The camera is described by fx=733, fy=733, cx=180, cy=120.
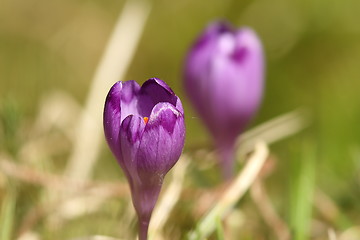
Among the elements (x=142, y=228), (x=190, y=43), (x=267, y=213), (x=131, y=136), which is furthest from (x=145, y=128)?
(x=190, y=43)

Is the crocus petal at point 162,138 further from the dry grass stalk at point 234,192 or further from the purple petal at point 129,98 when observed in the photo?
the dry grass stalk at point 234,192

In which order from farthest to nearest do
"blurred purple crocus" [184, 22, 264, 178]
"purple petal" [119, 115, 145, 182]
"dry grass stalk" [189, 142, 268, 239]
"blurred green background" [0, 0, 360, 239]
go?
1. "blurred green background" [0, 0, 360, 239]
2. "blurred purple crocus" [184, 22, 264, 178]
3. "dry grass stalk" [189, 142, 268, 239]
4. "purple petal" [119, 115, 145, 182]

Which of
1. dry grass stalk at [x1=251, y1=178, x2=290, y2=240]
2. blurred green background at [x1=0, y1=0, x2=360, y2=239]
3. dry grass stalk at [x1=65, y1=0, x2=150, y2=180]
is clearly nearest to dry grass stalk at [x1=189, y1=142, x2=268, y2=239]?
dry grass stalk at [x1=251, y1=178, x2=290, y2=240]

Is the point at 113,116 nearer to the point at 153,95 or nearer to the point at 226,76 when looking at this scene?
the point at 153,95

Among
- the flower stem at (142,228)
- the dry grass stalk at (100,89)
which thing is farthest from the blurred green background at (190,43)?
the flower stem at (142,228)

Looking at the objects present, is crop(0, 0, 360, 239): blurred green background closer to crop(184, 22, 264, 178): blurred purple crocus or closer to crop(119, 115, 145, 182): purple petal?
crop(184, 22, 264, 178): blurred purple crocus

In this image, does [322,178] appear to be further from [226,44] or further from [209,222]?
[209,222]

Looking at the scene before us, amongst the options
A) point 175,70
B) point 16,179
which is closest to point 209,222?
point 16,179
